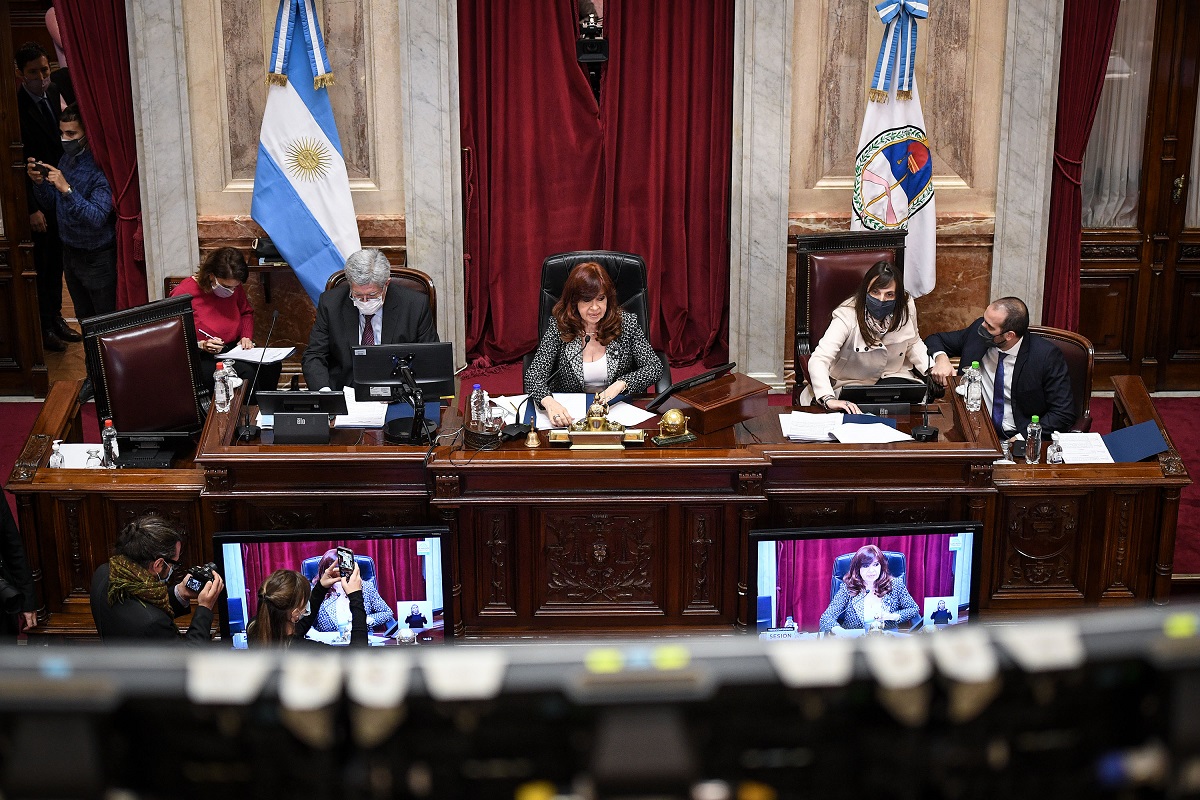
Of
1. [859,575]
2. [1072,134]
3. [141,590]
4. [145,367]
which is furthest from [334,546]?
[1072,134]

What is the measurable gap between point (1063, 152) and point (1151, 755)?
6.71m

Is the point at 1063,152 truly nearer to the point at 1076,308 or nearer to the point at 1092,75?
the point at 1092,75

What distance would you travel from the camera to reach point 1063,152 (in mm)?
6848

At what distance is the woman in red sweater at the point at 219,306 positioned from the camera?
19.5 ft

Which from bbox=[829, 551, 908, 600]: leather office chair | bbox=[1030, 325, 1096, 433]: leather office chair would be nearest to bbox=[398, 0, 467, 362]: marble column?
bbox=[1030, 325, 1096, 433]: leather office chair

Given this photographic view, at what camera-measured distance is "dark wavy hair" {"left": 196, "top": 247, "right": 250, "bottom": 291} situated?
5953mm

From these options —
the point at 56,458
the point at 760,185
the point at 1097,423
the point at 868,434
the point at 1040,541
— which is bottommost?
the point at 1097,423

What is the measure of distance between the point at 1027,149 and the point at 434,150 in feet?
10.4

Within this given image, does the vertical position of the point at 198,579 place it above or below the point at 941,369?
below

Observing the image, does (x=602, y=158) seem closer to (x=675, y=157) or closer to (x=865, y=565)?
(x=675, y=157)

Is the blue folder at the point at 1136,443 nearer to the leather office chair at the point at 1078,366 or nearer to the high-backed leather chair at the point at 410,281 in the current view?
the leather office chair at the point at 1078,366

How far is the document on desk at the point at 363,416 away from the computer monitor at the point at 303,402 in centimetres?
11

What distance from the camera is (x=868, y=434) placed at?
4.39 meters

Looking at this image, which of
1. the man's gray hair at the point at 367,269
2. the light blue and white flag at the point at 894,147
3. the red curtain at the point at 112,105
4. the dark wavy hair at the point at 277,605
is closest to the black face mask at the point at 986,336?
Answer: the light blue and white flag at the point at 894,147
